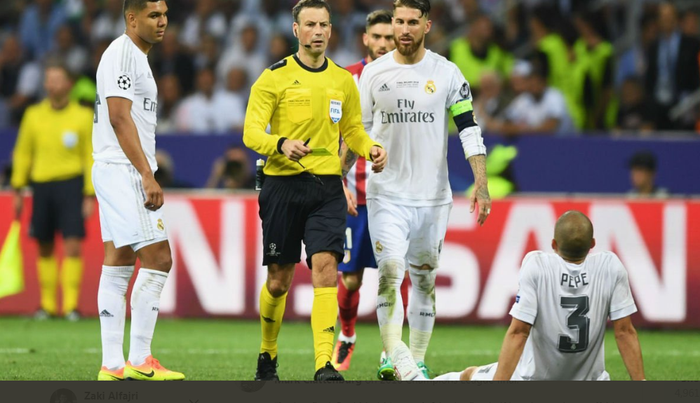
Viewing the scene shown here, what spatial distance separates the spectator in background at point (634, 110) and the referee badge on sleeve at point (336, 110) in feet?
24.6

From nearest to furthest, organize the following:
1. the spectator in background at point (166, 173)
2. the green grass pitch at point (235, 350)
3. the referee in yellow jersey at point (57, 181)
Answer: the green grass pitch at point (235, 350) → the referee in yellow jersey at point (57, 181) → the spectator in background at point (166, 173)

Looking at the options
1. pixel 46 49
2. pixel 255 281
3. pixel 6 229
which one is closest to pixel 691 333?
pixel 255 281

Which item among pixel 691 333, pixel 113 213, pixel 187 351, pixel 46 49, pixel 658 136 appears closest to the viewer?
pixel 113 213

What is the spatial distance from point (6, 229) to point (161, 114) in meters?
3.89

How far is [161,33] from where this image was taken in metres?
7.00

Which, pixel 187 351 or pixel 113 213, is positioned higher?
pixel 113 213

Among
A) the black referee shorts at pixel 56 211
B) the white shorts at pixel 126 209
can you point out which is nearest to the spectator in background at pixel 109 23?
the black referee shorts at pixel 56 211

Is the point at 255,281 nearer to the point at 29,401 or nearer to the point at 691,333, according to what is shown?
the point at 691,333

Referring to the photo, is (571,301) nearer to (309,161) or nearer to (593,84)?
(309,161)

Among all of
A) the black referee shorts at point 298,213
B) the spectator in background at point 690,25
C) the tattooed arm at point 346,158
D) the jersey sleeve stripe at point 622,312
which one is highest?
the spectator in background at point 690,25

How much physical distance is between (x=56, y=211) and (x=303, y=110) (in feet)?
18.5

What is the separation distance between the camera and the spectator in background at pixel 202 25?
16438mm

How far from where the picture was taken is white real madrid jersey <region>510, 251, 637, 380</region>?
5.70 meters

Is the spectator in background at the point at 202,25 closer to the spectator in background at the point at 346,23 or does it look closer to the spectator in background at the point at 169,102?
the spectator in background at the point at 169,102
